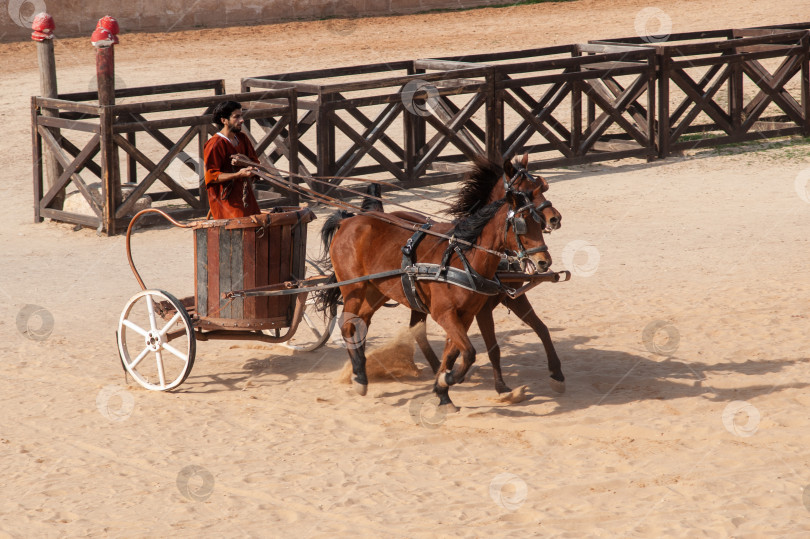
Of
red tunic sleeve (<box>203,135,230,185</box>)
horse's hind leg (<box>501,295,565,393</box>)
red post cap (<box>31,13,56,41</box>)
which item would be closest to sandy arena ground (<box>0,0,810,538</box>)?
horse's hind leg (<box>501,295,565,393</box>)

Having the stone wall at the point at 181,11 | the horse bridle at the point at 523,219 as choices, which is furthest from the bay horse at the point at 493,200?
the stone wall at the point at 181,11

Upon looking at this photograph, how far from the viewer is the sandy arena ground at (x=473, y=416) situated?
6.13 meters

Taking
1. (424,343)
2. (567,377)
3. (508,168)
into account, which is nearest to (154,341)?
(424,343)

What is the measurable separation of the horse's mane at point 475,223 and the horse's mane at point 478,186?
20 cm

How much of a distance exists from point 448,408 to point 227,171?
2.64 metres

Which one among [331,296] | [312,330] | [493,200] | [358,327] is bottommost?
[312,330]

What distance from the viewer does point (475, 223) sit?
24.7 ft

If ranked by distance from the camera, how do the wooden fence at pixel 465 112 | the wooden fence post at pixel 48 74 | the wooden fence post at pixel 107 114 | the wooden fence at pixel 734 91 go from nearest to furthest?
the wooden fence post at pixel 107 114, the wooden fence post at pixel 48 74, the wooden fence at pixel 465 112, the wooden fence at pixel 734 91

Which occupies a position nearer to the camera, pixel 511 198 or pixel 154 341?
pixel 511 198

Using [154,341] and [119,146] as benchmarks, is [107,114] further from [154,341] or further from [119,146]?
[154,341]

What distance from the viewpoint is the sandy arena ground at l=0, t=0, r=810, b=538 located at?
6.13 m

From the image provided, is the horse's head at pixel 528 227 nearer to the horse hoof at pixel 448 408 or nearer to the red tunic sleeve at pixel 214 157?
the horse hoof at pixel 448 408

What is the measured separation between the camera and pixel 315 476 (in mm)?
6703

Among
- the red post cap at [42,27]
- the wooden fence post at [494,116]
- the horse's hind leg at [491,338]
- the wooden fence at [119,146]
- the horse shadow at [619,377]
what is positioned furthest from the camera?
the wooden fence post at [494,116]
